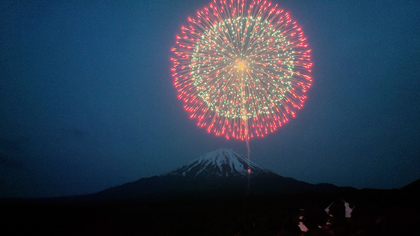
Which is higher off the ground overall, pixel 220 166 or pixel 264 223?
pixel 220 166

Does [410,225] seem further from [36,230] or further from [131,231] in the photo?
[36,230]

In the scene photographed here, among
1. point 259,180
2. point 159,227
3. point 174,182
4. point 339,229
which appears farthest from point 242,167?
point 339,229

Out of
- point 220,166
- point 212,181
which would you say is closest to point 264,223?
point 212,181

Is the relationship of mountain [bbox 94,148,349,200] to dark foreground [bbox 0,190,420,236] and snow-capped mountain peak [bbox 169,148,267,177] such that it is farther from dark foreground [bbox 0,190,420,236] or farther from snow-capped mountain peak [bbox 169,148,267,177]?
dark foreground [bbox 0,190,420,236]

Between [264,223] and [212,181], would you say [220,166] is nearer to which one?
[212,181]

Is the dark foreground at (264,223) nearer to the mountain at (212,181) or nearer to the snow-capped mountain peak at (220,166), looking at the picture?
the mountain at (212,181)

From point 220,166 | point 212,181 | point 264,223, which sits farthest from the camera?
point 220,166

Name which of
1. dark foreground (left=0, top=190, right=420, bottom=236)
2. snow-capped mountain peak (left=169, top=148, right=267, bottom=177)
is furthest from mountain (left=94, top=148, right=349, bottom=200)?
dark foreground (left=0, top=190, right=420, bottom=236)

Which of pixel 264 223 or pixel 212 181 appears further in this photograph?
pixel 212 181
